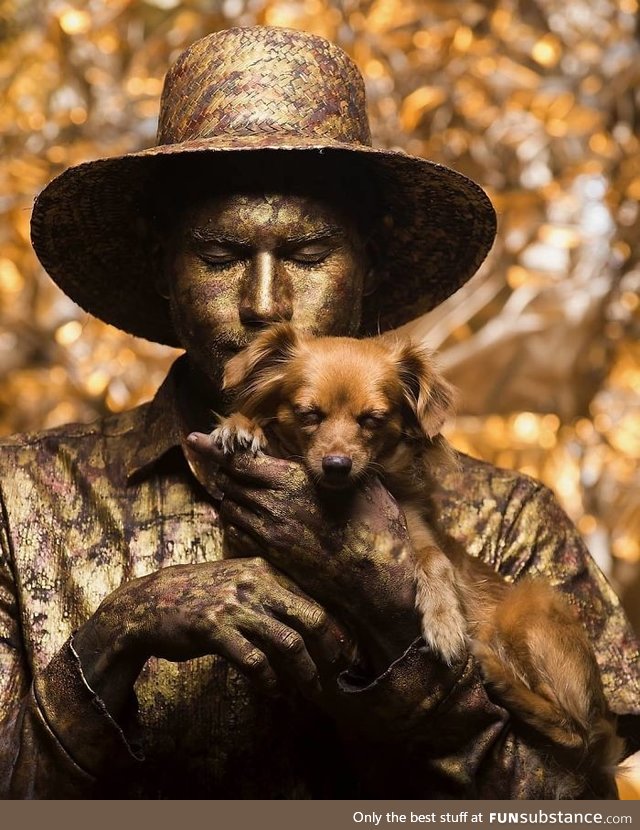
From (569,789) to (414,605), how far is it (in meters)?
0.52

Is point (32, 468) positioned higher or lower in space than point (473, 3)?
lower

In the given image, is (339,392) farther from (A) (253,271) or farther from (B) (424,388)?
(A) (253,271)

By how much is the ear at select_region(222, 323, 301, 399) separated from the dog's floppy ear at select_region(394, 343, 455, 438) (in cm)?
25

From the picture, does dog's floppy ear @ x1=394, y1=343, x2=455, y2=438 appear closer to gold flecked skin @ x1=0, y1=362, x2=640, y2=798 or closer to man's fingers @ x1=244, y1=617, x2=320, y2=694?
gold flecked skin @ x1=0, y1=362, x2=640, y2=798

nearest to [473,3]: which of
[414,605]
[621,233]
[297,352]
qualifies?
[621,233]

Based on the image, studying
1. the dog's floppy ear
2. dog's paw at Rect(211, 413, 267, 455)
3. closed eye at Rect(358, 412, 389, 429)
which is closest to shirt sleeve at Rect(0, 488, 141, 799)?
dog's paw at Rect(211, 413, 267, 455)

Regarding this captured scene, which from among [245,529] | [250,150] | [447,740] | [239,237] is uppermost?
[250,150]

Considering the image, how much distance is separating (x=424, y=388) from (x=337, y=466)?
0.40m

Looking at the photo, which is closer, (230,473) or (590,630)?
(230,473)

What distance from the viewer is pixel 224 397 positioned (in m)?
3.10

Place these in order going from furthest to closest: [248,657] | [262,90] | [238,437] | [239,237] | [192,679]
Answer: [262,90], [239,237], [192,679], [238,437], [248,657]

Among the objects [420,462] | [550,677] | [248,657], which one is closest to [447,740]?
[550,677]

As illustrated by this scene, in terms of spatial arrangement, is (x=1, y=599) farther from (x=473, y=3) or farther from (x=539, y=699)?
(x=473, y=3)

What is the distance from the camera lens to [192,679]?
2.95 metres
